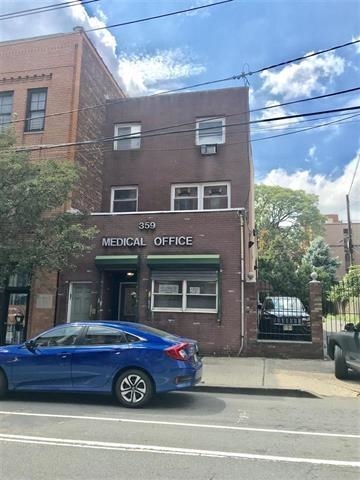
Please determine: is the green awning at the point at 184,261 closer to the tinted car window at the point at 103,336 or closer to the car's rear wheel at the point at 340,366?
the car's rear wheel at the point at 340,366

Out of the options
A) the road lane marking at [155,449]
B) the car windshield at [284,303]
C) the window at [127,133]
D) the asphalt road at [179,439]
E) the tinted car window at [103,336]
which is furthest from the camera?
the window at [127,133]

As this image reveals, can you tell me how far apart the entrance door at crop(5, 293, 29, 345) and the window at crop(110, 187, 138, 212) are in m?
5.15

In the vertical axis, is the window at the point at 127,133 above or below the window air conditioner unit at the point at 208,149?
above

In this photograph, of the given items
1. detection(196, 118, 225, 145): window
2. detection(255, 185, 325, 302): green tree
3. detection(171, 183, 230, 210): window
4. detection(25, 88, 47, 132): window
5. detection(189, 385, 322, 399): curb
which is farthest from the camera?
detection(255, 185, 325, 302): green tree

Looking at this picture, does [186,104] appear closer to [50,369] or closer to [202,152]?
[202,152]

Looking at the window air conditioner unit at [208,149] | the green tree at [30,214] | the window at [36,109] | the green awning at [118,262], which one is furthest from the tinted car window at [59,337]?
the window air conditioner unit at [208,149]

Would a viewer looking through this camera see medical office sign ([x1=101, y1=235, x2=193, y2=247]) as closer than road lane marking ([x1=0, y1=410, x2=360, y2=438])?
No

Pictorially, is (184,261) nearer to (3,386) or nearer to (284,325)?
(284,325)

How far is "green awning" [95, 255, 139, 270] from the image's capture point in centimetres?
1485

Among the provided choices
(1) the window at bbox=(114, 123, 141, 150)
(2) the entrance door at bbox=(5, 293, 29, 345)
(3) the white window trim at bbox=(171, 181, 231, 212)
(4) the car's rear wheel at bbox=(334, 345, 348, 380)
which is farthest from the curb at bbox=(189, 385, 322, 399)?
(1) the window at bbox=(114, 123, 141, 150)

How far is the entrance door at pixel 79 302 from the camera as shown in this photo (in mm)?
15320

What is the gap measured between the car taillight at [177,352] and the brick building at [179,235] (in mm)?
6154

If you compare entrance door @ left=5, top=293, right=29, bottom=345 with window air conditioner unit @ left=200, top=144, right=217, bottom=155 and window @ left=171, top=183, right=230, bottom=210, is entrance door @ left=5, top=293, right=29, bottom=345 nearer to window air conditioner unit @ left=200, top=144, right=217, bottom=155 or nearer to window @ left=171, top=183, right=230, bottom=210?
window @ left=171, top=183, right=230, bottom=210

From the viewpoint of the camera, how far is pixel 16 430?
248 inches
